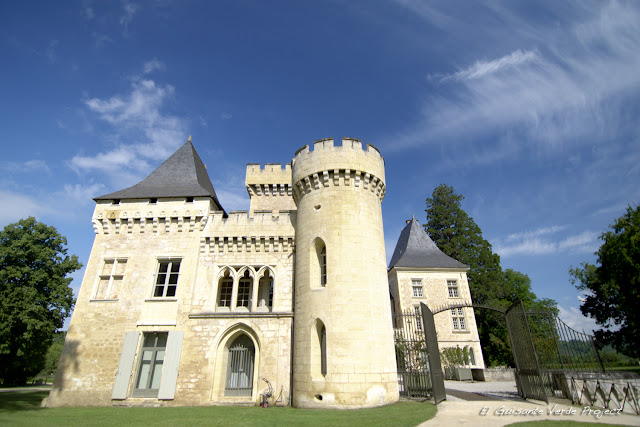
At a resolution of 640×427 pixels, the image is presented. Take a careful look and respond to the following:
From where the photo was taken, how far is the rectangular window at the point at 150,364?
11.7 meters

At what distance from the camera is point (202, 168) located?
1786 centimetres

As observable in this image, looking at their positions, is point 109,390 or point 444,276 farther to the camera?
point 444,276

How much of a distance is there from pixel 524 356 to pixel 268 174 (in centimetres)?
1425

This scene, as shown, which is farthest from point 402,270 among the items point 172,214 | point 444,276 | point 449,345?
point 172,214

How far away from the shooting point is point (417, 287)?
21859 millimetres

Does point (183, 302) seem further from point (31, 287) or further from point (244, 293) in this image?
point (31, 287)

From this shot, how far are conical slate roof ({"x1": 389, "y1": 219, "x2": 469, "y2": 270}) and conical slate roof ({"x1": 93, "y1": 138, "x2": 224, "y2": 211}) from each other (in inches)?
537

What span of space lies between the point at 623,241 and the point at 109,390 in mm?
25630

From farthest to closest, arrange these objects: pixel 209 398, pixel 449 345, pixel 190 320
→ pixel 449 345 < pixel 190 320 < pixel 209 398

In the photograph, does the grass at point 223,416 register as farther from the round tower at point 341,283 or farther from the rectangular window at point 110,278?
the rectangular window at point 110,278

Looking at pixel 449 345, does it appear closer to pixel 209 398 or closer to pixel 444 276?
pixel 444 276

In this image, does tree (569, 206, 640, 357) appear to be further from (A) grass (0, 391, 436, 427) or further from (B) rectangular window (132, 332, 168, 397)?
(B) rectangular window (132, 332, 168, 397)

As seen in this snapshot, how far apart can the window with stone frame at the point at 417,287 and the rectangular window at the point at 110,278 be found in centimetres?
1691

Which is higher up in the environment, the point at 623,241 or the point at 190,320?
the point at 623,241
